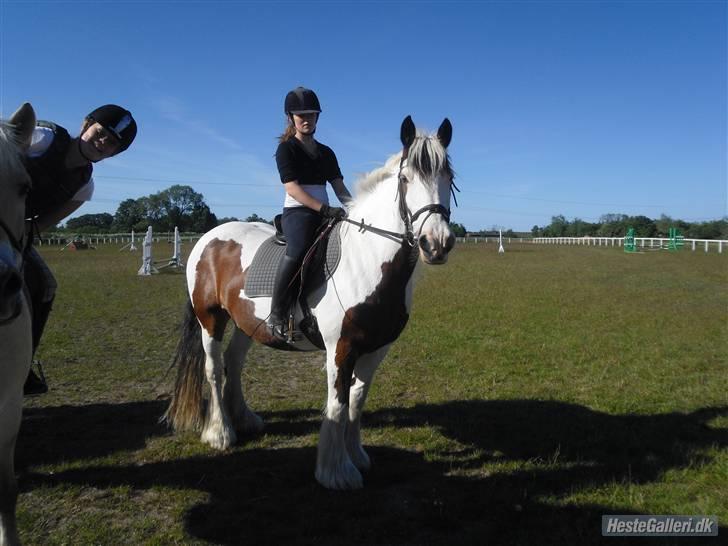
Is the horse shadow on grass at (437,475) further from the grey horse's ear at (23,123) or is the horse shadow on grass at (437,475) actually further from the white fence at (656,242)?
the white fence at (656,242)

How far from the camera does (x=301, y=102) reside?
3727 millimetres

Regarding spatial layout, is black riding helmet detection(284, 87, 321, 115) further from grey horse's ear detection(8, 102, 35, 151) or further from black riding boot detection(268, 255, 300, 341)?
grey horse's ear detection(8, 102, 35, 151)

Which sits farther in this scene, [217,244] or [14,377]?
[217,244]

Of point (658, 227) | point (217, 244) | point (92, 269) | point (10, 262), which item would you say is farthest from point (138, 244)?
point (658, 227)

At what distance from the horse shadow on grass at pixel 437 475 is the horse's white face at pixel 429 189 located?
6.14 feet

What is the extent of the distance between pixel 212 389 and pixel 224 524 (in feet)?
5.56

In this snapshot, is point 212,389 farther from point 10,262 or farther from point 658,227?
point 658,227

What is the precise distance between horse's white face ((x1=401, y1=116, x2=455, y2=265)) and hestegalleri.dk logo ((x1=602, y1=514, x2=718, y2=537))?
216 centimetres

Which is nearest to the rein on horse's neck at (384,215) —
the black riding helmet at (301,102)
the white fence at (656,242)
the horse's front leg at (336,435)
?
the black riding helmet at (301,102)

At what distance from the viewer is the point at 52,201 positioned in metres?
2.83

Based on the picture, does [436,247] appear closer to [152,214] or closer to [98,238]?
[98,238]

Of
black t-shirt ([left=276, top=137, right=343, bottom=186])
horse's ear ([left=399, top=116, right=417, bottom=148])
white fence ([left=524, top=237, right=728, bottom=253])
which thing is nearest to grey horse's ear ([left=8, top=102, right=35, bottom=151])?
black t-shirt ([left=276, top=137, right=343, bottom=186])

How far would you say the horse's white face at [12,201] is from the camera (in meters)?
1.87

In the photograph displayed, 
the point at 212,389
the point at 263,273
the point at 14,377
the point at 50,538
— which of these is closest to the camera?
the point at 14,377
